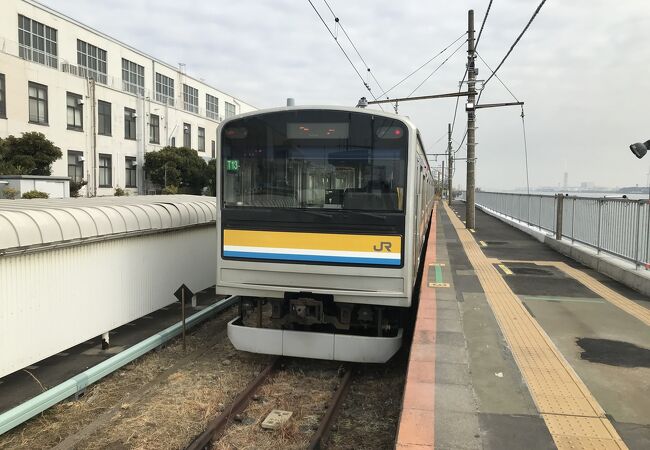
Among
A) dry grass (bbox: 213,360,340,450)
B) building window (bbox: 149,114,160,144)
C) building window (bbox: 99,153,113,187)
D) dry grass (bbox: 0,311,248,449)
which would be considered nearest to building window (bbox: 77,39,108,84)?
building window (bbox: 149,114,160,144)

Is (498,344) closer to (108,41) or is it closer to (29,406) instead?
(29,406)

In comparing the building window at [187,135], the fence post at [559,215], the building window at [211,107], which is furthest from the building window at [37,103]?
the fence post at [559,215]

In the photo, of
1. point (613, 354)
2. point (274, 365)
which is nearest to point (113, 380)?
point (274, 365)

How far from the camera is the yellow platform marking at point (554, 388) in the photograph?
10.8 feet

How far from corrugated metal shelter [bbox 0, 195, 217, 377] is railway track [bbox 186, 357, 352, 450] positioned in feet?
7.31

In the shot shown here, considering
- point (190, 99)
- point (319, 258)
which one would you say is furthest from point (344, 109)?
point (190, 99)

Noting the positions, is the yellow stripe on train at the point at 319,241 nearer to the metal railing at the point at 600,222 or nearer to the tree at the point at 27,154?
the metal railing at the point at 600,222

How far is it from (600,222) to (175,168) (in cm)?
3845

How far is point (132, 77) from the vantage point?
45.6 metres

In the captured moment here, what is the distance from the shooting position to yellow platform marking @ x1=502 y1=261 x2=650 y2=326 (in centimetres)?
636

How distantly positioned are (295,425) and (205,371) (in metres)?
1.83

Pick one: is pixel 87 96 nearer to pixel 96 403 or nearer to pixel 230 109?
pixel 230 109

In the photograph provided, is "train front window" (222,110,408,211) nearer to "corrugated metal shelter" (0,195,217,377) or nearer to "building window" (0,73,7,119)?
"corrugated metal shelter" (0,195,217,377)

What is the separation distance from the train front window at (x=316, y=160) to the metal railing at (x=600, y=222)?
5.05 metres
